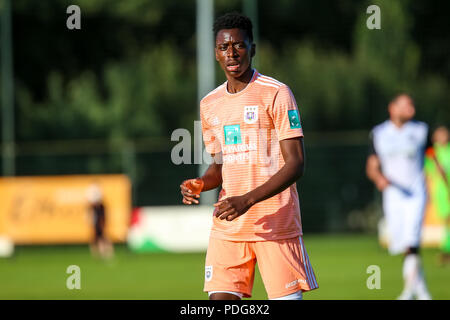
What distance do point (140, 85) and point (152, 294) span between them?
2386 cm

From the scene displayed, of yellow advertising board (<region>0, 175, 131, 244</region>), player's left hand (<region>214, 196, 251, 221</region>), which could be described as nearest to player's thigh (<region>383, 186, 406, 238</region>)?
player's left hand (<region>214, 196, 251, 221</region>)

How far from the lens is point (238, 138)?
5.59m

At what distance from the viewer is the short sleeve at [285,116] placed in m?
5.43

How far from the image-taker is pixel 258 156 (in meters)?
5.57

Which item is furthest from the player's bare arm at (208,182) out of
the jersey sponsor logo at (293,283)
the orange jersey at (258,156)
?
the jersey sponsor logo at (293,283)

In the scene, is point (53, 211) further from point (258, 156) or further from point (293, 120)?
point (293, 120)

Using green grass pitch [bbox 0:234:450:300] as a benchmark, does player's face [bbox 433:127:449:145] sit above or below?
above

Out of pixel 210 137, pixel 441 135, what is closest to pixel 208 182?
pixel 210 137

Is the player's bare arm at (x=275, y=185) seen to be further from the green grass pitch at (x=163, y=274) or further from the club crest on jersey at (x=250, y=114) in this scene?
the green grass pitch at (x=163, y=274)

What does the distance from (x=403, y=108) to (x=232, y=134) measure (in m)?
5.45

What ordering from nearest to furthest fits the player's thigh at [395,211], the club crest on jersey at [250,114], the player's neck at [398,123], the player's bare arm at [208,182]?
1. the club crest on jersey at [250,114]
2. the player's bare arm at [208,182]
3. the player's thigh at [395,211]
4. the player's neck at [398,123]

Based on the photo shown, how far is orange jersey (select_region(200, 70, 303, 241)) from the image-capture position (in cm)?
551

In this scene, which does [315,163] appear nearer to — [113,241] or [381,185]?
Result: [113,241]

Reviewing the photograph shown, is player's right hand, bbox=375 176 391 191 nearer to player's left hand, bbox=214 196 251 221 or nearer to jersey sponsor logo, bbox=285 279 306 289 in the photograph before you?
jersey sponsor logo, bbox=285 279 306 289
